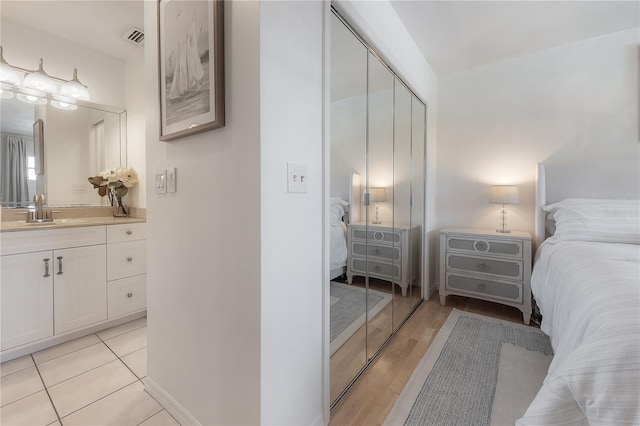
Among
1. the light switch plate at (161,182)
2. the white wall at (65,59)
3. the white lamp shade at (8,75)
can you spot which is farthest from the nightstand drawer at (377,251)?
the white lamp shade at (8,75)

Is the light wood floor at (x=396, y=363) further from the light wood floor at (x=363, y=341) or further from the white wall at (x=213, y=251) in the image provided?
the white wall at (x=213, y=251)

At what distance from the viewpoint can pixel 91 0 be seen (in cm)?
197

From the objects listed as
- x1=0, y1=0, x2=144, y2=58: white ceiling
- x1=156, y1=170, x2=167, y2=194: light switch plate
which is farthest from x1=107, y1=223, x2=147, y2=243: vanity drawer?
x1=0, y1=0, x2=144, y2=58: white ceiling

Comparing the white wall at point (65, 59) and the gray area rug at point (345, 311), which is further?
the white wall at point (65, 59)

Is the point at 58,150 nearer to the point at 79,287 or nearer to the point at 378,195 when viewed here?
the point at 79,287

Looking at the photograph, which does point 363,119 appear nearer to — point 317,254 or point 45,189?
point 317,254

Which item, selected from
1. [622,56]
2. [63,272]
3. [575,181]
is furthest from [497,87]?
[63,272]

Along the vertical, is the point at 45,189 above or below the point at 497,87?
below

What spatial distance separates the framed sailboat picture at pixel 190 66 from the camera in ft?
3.43

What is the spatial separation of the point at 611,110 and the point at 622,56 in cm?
47

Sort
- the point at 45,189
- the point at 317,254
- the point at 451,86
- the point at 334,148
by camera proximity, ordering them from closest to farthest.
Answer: the point at 317,254 < the point at 334,148 < the point at 45,189 < the point at 451,86

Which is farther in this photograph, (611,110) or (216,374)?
(611,110)

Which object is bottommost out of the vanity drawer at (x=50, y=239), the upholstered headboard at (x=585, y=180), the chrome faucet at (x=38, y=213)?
the vanity drawer at (x=50, y=239)

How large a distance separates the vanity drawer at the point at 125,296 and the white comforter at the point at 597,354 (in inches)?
109
